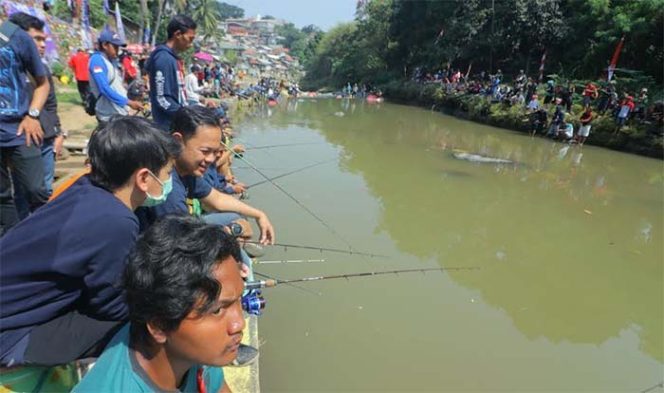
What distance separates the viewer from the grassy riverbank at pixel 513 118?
41.4 feet

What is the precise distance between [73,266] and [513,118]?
16989 millimetres

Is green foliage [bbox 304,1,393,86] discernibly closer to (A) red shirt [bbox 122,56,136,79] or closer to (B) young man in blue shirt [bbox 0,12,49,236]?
(A) red shirt [bbox 122,56,136,79]

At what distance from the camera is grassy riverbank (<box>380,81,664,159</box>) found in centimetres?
1262

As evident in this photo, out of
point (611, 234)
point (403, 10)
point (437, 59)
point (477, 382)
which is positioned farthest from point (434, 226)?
point (403, 10)

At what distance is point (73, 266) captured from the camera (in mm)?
1252

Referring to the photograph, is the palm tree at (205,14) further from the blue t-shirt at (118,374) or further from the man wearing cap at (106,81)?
the blue t-shirt at (118,374)

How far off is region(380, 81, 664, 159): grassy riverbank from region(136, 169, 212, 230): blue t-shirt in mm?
13510

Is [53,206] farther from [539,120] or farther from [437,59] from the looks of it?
[437,59]

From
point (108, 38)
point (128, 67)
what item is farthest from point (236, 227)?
point (128, 67)

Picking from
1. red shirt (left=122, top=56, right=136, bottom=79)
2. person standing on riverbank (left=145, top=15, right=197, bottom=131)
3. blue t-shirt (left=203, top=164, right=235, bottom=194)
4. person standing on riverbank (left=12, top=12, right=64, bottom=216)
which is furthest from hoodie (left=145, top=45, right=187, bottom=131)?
red shirt (left=122, top=56, right=136, bottom=79)

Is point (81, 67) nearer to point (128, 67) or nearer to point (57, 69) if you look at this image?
point (128, 67)

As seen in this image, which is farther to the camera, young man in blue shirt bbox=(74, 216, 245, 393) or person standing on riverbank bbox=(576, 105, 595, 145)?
person standing on riverbank bbox=(576, 105, 595, 145)

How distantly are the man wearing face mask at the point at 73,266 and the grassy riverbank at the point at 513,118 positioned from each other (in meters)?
14.5

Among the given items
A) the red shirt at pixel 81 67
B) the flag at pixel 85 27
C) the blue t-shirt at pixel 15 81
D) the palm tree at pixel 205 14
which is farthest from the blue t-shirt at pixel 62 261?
the palm tree at pixel 205 14
